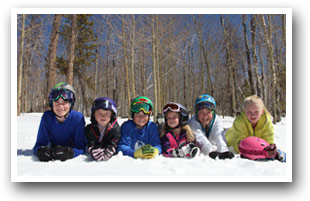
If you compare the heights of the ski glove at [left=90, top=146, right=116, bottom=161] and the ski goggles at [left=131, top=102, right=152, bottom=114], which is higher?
the ski goggles at [left=131, top=102, right=152, bottom=114]

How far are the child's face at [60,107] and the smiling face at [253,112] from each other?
9.18ft

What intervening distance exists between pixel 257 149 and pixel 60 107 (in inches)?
114

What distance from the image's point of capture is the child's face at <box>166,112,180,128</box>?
130 inches

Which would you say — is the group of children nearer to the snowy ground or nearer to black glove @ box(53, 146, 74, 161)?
black glove @ box(53, 146, 74, 161)

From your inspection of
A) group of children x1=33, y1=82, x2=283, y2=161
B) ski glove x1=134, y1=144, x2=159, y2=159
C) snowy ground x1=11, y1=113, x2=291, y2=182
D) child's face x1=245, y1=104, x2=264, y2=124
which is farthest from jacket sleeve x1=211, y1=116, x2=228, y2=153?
ski glove x1=134, y1=144, x2=159, y2=159

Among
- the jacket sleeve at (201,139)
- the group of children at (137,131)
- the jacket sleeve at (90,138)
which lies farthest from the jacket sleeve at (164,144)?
the jacket sleeve at (90,138)

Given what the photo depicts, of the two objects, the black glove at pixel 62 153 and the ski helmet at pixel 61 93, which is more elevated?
the ski helmet at pixel 61 93

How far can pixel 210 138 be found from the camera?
3.60 meters

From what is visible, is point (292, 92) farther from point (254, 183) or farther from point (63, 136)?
point (63, 136)

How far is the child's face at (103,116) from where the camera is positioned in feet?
10.3

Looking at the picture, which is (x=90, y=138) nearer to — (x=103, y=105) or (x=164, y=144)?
(x=103, y=105)

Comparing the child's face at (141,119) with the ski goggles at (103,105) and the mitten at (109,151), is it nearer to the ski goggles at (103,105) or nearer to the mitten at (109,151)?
the ski goggles at (103,105)

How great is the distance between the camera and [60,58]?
704 inches
